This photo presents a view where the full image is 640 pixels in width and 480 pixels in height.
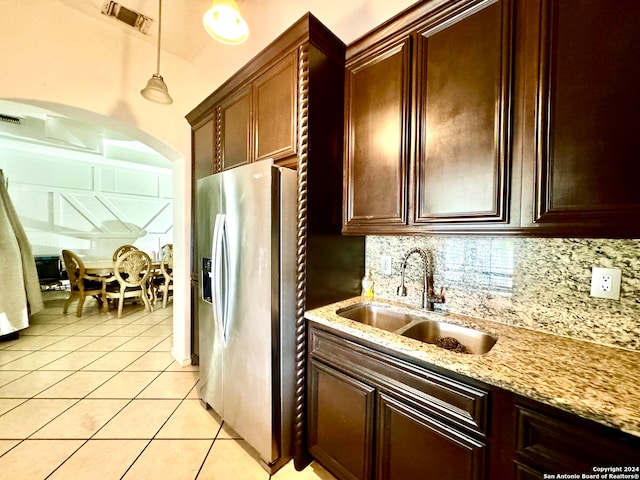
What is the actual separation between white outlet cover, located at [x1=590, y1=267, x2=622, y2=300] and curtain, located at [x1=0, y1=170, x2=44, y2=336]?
532 centimetres

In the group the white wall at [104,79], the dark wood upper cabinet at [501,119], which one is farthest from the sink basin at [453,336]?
the white wall at [104,79]

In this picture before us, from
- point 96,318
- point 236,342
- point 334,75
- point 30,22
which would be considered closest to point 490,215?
point 334,75

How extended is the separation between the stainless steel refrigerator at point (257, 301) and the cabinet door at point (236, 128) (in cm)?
35

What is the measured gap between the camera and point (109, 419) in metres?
1.84

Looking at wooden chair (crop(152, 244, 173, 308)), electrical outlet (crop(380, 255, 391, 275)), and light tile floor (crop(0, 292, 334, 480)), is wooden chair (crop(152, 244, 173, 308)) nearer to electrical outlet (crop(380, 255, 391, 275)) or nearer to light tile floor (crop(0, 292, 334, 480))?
light tile floor (crop(0, 292, 334, 480))

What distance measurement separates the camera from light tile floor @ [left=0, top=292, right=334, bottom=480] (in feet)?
4.79

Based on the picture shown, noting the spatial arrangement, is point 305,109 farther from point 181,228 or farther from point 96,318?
point 96,318

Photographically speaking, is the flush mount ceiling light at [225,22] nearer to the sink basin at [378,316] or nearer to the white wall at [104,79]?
the white wall at [104,79]

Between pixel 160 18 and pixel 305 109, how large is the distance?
1.67 m

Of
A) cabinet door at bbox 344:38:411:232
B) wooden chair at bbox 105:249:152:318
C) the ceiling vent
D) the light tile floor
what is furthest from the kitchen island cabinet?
wooden chair at bbox 105:249:152:318

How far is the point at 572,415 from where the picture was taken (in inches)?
28.3

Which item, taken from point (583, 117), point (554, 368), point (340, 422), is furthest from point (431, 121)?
point (340, 422)

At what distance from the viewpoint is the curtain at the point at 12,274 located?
3.10m

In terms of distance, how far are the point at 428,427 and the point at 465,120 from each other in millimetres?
1317
